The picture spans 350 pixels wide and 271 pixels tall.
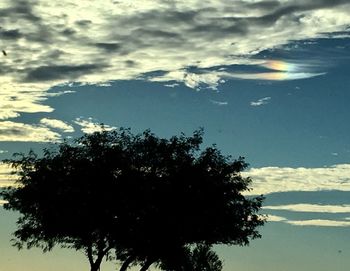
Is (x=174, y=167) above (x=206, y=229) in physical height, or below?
above

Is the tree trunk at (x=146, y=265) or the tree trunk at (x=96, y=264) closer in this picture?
the tree trunk at (x=96, y=264)

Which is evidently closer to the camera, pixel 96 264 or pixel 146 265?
pixel 96 264

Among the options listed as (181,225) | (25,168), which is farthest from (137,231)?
(25,168)

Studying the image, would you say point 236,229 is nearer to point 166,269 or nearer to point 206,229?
point 206,229

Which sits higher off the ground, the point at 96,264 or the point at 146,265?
the point at 96,264

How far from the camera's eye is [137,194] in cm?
5459

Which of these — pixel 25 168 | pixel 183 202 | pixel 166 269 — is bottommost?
pixel 166 269

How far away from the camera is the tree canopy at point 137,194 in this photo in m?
54.3

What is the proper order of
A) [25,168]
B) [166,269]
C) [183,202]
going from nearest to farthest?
[183,202]
[25,168]
[166,269]

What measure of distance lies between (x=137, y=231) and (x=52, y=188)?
→ 306 inches

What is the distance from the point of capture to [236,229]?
5672 centimetres

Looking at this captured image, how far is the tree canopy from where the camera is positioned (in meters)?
54.3

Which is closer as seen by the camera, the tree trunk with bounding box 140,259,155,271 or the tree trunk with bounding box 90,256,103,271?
the tree trunk with bounding box 90,256,103,271

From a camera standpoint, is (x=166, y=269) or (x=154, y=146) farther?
(x=166, y=269)
